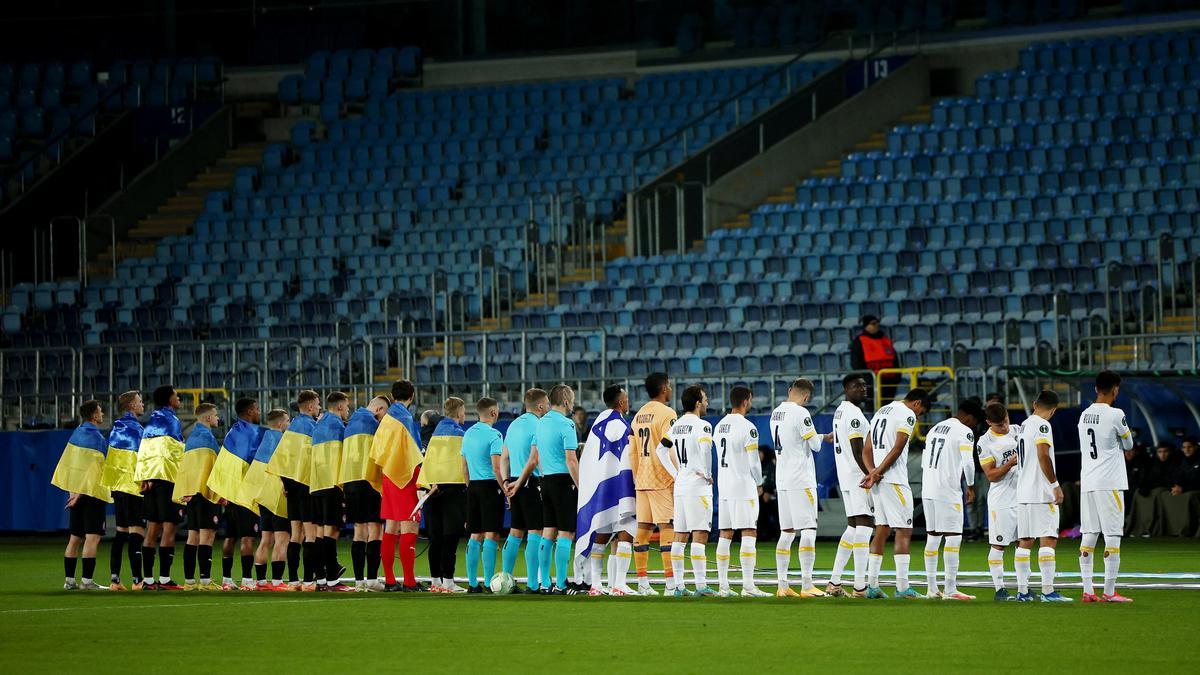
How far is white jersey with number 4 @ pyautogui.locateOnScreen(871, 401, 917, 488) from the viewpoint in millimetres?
16172

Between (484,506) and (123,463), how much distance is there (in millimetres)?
4507

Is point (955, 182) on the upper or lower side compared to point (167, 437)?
upper

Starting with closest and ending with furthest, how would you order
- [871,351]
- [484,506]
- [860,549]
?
[860,549]
[484,506]
[871,351]

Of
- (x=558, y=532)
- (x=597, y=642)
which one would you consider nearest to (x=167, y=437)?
(x=558, y=532)

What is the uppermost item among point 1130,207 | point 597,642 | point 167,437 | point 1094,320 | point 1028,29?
point 1028,29

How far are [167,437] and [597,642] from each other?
26.4 feet

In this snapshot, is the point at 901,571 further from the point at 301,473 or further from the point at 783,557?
the point at 301,473

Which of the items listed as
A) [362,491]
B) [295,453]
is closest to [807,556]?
[362,491]

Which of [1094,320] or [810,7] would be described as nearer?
[1094,320]

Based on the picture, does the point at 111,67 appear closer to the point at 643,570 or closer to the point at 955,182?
the point at 955,182

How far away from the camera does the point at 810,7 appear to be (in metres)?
44.2

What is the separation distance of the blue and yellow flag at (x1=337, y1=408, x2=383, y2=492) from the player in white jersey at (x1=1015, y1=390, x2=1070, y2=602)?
261 inches

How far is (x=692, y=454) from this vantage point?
663 inches

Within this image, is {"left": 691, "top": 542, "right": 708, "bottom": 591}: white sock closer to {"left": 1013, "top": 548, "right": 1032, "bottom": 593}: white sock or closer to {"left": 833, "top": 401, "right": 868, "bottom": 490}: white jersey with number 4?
{"left": 833, "top": 401, "right": 868, "bottom": 490}: white jersey with number 4
